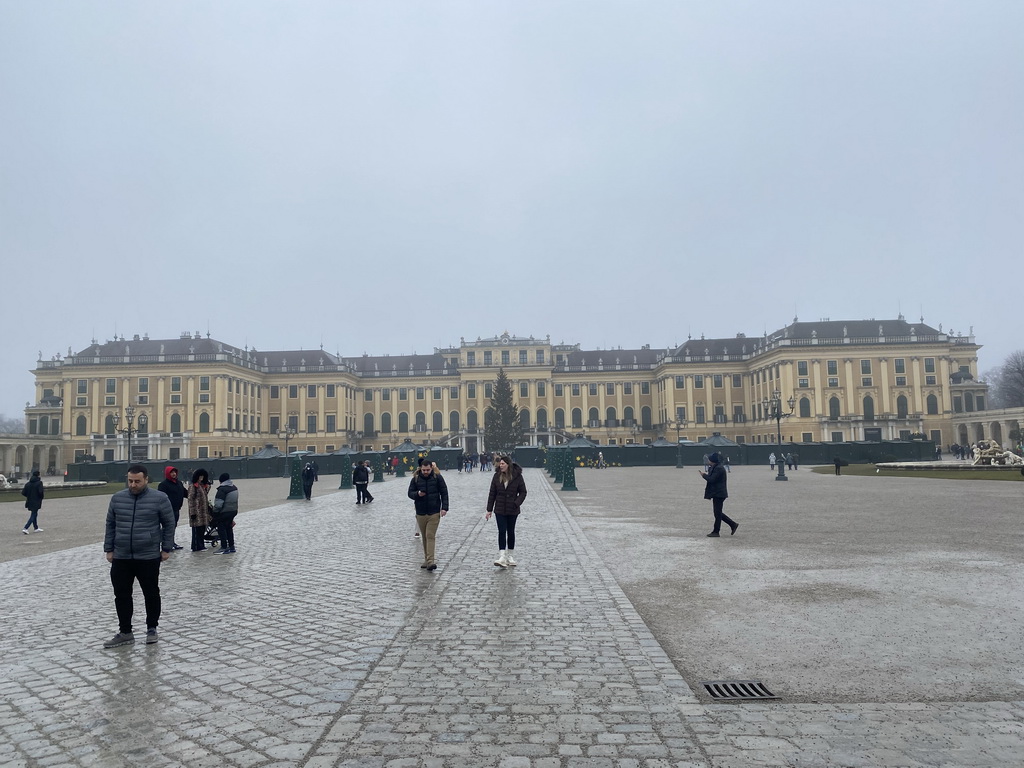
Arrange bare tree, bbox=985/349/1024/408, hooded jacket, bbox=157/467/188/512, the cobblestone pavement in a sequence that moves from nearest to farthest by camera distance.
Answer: the cobblestone pavement, hooded jacket, bbox=157/467/188/512, bare tree, bbox=985/349/1024/408

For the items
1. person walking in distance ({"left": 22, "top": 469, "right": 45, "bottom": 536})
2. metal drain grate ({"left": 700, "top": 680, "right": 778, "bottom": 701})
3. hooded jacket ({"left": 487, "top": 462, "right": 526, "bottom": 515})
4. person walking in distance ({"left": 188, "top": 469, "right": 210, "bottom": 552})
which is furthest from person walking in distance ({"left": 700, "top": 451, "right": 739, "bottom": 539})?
person walking in distance ({"left": 22, "top": 469, "right": 45, "bottom": 536})

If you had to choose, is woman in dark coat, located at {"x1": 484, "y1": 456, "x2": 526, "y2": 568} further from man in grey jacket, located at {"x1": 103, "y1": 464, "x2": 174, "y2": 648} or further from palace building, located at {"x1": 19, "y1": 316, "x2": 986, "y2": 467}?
palace building, located at {"x1": 19, "y1": 316, "x2": 986, "y2": 467}

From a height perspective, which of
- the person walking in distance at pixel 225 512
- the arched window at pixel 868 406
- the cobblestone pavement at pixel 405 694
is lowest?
the cobblestone pavement at pixel 405 694

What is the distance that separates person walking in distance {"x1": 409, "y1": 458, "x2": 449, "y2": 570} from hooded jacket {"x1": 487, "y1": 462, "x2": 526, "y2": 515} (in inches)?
26.7

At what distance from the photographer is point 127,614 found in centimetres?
634

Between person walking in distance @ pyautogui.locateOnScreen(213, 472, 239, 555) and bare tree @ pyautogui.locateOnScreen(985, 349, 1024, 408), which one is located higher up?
bare tree @ pyautogui.locateOnScreen(985, 349, 1024, 408)

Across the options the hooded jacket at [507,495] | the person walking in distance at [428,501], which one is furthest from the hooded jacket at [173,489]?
the hooded jacket at [507,495]

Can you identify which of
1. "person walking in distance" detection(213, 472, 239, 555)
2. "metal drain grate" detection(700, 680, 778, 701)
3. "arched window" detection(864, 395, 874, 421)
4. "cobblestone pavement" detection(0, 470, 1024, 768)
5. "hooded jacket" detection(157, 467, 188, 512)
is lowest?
"metal drain grate" detection(700, 680, 778, 701)

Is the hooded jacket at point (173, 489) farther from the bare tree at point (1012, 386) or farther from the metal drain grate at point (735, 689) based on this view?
the bare tree at point (1012, 386)

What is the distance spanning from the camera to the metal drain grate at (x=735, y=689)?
4637mm

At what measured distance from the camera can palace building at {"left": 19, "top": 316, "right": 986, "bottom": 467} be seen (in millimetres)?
74625

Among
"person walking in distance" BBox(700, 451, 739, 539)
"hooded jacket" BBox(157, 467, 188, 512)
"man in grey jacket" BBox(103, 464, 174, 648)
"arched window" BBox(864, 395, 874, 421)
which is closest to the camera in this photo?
"man in grey jacket" BBox(103, 464, 174, 648)

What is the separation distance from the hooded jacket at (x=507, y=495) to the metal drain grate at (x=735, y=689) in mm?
5126

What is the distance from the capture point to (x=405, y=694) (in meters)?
4.70
